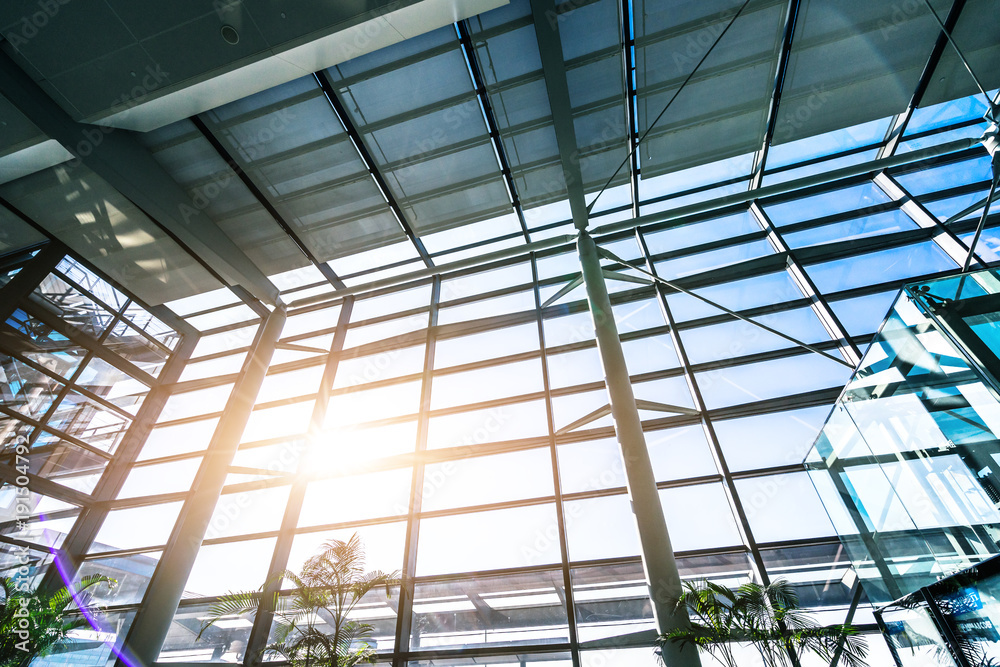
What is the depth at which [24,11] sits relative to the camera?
6027 mm

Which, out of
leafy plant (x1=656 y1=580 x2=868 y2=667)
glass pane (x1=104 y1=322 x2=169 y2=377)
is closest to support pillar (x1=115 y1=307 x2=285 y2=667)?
glass pane (x1=104 y1=322 x2=169 y2=377)

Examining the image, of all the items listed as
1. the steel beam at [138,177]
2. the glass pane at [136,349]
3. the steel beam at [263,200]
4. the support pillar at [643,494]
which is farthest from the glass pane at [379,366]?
the glass pane at [136,349]

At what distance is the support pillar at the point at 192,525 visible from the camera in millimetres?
7449

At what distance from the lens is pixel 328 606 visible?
683 cm

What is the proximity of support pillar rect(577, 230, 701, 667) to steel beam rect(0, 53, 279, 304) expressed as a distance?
8003 mm

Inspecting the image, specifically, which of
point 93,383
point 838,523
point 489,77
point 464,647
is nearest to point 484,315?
point 489,77

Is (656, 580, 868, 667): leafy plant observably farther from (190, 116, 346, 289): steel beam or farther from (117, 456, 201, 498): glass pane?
(190, 116, 346, 289): steel beam

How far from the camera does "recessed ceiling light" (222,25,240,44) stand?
621 cm

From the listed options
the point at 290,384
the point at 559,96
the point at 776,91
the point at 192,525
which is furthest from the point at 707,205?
the point at 192,525

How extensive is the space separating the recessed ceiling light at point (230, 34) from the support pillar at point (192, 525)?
21.3 feet

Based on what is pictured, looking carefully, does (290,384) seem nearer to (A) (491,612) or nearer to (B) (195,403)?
(B) (195,403)

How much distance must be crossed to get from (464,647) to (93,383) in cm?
1027

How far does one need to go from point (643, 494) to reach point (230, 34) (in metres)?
8.44

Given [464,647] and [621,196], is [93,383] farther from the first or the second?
[621,196]
